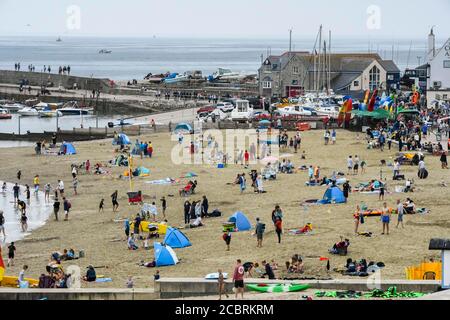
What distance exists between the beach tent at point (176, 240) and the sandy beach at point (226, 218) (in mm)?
314

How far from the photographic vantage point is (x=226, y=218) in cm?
3098

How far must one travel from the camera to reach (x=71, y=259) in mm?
26328

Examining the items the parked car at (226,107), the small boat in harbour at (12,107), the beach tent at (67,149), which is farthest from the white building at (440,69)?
the small boat in harbour at (12,107)

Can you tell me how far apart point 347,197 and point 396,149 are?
1315 centimetres

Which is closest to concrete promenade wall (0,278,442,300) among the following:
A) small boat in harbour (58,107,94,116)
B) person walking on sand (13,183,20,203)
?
person walking on sand (13,183,20,203)

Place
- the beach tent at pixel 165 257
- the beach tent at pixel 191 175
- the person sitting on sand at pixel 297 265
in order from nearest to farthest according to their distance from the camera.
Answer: the person sitting on sand at pixel 297 265 < the beach tent at pixel 165 257 < the beach tent at pixel 191 175

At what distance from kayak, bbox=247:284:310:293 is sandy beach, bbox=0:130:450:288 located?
2.78m

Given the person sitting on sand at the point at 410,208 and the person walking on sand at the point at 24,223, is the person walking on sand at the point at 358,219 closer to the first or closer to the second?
the person sitting on sand at the point at 410,208

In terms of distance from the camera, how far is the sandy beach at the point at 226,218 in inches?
958

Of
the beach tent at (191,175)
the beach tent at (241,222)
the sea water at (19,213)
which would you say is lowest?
the sea water at (19,213)

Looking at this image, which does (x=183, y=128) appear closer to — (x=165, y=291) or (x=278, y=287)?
(x=165, y=291)

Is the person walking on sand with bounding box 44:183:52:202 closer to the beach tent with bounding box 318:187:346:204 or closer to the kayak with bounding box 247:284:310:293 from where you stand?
the beach tent with bounding box 318:187:346:204

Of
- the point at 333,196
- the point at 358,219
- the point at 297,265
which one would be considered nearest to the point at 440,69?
the point at 333,196
